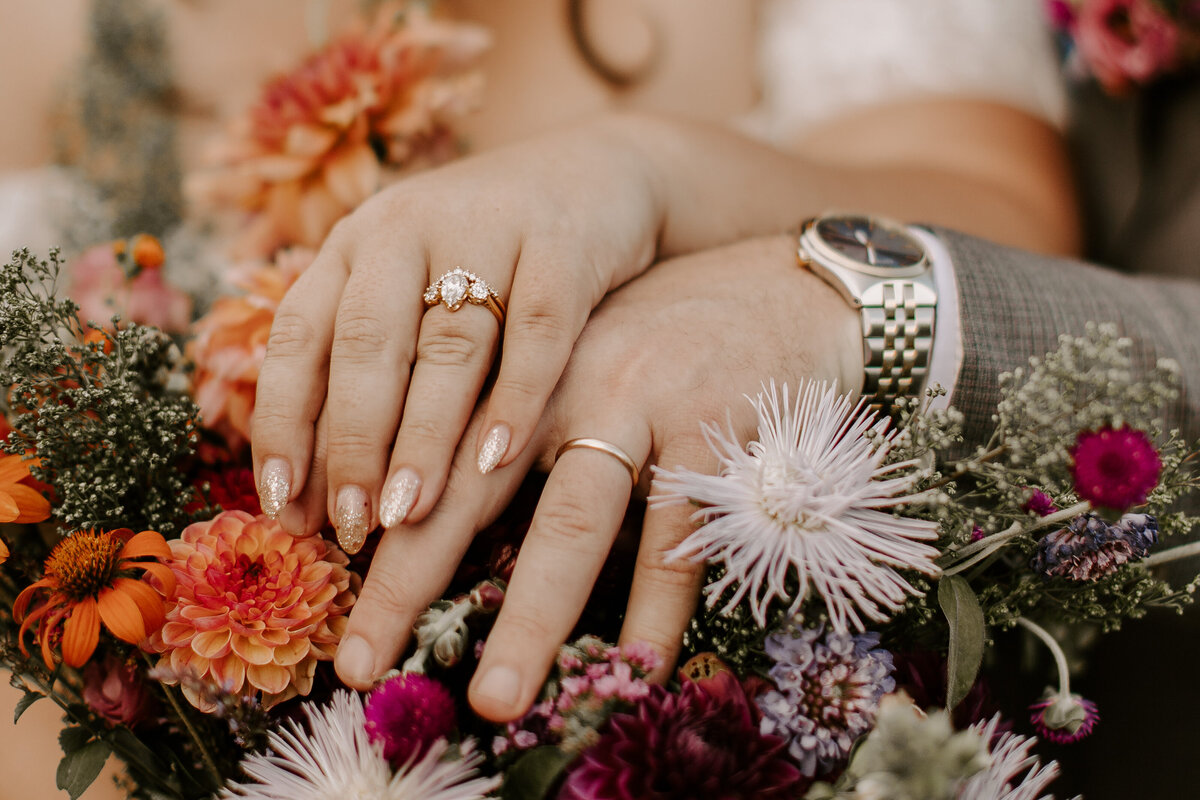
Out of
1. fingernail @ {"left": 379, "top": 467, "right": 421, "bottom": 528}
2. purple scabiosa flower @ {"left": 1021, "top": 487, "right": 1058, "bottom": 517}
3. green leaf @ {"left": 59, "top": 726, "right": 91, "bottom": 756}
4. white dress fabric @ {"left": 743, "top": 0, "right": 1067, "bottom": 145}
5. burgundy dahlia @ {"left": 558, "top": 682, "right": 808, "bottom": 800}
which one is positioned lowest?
green leaf @ {"left": 59, "top": 726, "right": 91, "bottom": 756}

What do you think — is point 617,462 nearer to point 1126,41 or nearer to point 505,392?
point 505,392

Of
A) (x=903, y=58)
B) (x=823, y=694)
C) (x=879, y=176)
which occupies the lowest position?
(x=823, y=694)

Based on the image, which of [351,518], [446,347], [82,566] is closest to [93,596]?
[82,566]

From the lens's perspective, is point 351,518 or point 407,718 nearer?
point 407,718

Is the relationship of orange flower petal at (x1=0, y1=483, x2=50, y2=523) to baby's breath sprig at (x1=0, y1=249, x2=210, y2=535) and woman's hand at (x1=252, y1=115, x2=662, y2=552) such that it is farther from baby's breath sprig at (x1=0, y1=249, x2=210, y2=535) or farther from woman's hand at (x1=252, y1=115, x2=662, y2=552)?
woman's hand at (x1=252, y1=115, x2=662, y2=552)

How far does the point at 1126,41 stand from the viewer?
1246mm

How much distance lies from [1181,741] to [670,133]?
0.79m

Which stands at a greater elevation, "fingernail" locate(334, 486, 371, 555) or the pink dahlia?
the pink dahlia

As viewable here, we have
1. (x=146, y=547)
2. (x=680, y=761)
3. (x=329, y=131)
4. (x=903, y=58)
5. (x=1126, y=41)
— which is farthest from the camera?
(x=903, y=58)

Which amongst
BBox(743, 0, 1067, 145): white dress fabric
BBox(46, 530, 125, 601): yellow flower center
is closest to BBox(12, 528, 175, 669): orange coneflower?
BBox(46, 530, 125, 601): yellow flower center

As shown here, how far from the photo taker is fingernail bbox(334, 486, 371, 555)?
457mm

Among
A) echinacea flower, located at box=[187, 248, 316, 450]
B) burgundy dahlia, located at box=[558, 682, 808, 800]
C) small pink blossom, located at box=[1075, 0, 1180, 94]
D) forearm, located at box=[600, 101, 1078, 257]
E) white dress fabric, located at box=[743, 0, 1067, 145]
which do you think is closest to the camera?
burgundy dahlia, located at box=[558, 682, 808, 800]

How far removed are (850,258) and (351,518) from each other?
428 mm

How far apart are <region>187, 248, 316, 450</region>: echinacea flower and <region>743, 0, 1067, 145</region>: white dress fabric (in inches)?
46.7
